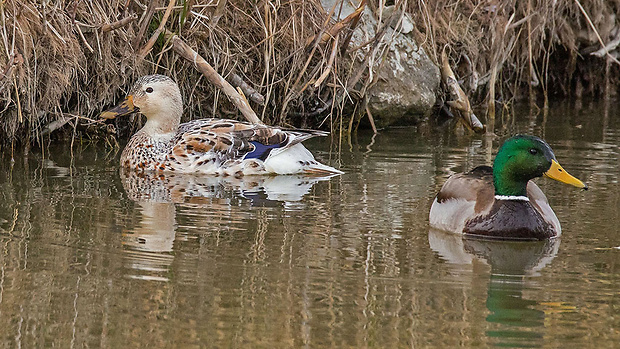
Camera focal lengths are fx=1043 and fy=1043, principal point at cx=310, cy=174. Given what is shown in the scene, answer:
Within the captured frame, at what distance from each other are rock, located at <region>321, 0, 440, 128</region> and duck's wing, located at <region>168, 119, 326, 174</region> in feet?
6.70

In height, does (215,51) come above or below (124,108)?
above

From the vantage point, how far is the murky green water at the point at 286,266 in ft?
13.5

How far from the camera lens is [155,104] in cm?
818

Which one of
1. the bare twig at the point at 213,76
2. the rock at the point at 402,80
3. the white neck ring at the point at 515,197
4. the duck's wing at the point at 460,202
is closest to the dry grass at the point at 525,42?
the rock at the point at 402,80

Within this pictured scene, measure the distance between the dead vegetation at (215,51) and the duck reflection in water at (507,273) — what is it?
290 cm

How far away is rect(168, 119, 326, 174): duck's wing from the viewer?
788 cm

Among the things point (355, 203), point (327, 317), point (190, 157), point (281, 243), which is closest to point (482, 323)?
point (327, 317)

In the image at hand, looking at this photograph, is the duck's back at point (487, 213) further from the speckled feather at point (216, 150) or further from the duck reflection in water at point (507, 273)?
the speckled feather at point (216, 150)

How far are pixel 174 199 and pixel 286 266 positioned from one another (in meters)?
1.94

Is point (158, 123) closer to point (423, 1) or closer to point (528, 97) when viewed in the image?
point (423, 1)

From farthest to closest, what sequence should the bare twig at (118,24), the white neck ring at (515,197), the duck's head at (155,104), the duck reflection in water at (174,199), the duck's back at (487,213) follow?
the duck's head at (155,104)
the bare twig at (118,24)
the white neck ring at (515,197)
the duck's back at (487,213)
the duck reflection in water at (174,199)

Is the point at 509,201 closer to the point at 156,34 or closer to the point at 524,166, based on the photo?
the point at 524,166

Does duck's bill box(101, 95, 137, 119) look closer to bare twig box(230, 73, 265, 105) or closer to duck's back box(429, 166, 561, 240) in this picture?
bare twig box(230, 73, 265, 105)

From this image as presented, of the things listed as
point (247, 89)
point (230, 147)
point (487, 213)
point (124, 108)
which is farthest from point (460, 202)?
point (124, 108)
